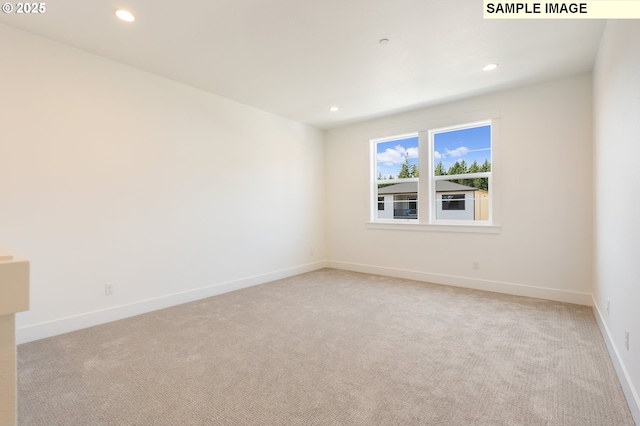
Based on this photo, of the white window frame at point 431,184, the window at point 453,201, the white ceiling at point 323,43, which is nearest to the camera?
the white ceiling at point 323,43

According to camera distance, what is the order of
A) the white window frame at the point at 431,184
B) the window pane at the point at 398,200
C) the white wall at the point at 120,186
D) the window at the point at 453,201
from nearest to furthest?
the white wall at the point at 120,186, the white window frame at the point at 431,184, the window at the point at 453,201, the window pane at the point at 398,200

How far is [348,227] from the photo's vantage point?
5645 millimetres

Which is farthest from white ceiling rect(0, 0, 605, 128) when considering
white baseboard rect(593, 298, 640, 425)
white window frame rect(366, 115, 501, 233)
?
white baseboard rect(593, 298, 640, 425)

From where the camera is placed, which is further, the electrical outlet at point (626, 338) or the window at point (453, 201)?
the window at point (453, 201)

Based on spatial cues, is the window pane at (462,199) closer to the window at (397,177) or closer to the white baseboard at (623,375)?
the window at (397,177)

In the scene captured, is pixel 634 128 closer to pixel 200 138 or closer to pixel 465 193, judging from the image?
pixel 465 193

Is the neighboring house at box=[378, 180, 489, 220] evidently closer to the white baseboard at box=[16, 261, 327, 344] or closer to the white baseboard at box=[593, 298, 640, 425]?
the white baseboard at box=[593, 298, 640, 425]

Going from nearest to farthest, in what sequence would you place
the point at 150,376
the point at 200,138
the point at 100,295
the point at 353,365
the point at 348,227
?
the point at 150,376
the point at 353,365
the point at 100,295
the point at 200,138
the point at 348,227

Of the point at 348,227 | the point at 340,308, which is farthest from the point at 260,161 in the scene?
the point at 340,308

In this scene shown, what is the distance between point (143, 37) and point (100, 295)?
2.51 m

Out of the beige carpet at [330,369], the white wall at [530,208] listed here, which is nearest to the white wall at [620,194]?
the beige carpet at [330,369]

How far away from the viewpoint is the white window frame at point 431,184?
162 inches

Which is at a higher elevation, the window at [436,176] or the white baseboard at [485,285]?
the window at [436,176]

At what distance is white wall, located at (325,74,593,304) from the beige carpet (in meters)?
0.51
